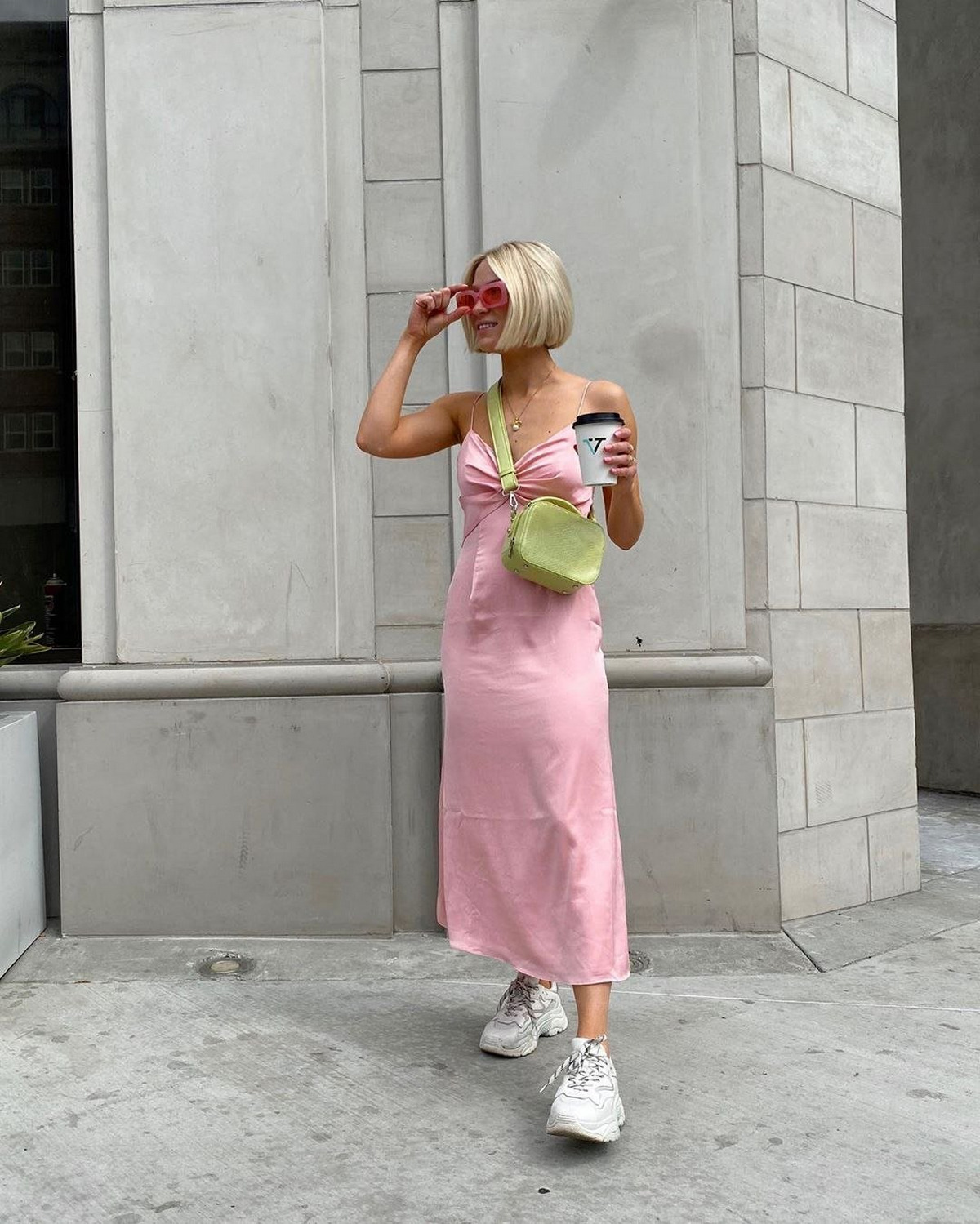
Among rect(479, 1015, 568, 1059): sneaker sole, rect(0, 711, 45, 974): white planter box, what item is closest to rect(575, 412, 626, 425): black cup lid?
rect(479, 1015, 568, 1059): sneaker sole

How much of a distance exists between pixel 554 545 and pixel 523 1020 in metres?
1.37

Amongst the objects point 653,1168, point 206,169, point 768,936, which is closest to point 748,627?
point 768,936

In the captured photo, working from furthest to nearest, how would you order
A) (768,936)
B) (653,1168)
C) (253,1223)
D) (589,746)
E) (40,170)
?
(40,170), (768,936), (589,746), (653,1168), (253,1223)

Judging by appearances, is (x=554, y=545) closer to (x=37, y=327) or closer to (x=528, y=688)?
(x=528, y=688)

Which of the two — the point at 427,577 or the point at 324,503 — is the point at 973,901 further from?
the point at 324,503

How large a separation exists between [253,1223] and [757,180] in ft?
13.0

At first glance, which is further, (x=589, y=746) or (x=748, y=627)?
(x=748, y=627)

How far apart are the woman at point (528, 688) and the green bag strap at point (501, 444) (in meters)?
0.03

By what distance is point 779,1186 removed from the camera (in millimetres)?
2504

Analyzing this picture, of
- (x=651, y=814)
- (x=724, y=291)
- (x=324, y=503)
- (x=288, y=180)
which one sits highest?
(x=288, y=180)

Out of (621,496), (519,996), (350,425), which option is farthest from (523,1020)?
(350,425)

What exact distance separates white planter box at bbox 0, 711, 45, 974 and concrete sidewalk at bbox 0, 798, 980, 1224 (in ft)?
0.35

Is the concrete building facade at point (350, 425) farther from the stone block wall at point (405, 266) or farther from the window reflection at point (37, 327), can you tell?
the window reflection at point (37, 327)

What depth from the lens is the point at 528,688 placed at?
301 centimetres
